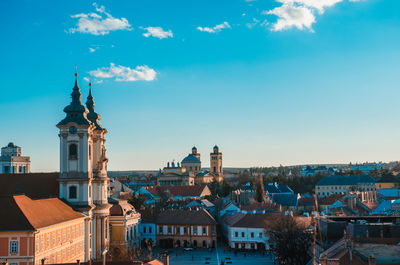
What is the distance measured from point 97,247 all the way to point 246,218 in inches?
846

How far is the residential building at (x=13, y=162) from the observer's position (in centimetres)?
8325

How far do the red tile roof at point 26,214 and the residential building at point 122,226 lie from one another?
15.9 metres

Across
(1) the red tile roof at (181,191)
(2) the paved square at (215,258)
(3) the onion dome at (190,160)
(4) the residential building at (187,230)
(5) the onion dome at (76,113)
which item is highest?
(5) the onion dome at (76,113)

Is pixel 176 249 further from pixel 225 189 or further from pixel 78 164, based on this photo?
pixel 225 189

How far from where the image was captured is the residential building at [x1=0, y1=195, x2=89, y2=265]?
3706cm

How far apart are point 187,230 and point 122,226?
1034 centimetres

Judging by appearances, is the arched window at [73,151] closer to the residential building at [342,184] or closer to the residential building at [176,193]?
the residential building at [176,193]

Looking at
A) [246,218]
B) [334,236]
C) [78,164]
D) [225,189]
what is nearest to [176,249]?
[246,218]

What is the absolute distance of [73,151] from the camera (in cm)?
5116

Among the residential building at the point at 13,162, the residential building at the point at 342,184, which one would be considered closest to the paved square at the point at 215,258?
the residential building at the point at 13,162

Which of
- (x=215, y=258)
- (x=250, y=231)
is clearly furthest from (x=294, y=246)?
(x=250, y=231)

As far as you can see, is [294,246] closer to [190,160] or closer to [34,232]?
[34,232]

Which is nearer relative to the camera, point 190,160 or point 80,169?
point 80,169

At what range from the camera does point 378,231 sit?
3631 cm
